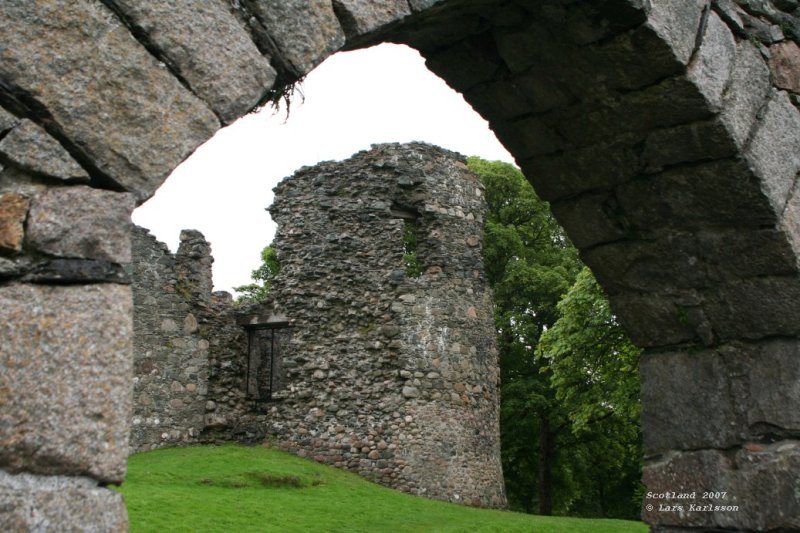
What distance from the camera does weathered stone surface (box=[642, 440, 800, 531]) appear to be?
13.9 ft

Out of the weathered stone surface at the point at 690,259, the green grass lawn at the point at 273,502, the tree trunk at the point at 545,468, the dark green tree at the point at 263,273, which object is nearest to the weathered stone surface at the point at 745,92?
the weathered stone surface at the point at 690,259

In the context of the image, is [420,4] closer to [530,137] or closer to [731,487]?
[530,137]

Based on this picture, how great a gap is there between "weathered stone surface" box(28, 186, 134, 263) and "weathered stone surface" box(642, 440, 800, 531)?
3.44 meters

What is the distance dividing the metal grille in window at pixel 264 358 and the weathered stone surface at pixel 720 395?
10727 mm

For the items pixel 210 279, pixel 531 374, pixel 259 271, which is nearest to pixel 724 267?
pixel 210 279

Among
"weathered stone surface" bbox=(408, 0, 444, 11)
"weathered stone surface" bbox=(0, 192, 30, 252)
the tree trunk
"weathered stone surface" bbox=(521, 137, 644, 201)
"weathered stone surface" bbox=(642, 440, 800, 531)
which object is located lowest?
the tree trunk

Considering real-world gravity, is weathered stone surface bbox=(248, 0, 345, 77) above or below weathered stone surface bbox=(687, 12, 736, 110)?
below

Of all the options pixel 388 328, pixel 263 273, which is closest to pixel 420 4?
pixel 388 328

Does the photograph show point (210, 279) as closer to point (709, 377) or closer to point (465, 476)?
point (465, 476)

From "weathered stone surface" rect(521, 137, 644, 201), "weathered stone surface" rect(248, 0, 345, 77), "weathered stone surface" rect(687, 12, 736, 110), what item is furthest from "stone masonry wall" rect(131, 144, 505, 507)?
"weathered stone surface" rect(248, 0, 345, 77)

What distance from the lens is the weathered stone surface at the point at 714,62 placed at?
3.96 metres

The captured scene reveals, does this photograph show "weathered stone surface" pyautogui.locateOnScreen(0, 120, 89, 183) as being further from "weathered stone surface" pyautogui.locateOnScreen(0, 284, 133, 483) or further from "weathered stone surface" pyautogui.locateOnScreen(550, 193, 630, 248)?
"weathered stone surface" pyautogui.locateOnScreen(550, 193, 630, 248)

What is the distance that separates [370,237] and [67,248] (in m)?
12.3

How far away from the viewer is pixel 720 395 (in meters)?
4.61
